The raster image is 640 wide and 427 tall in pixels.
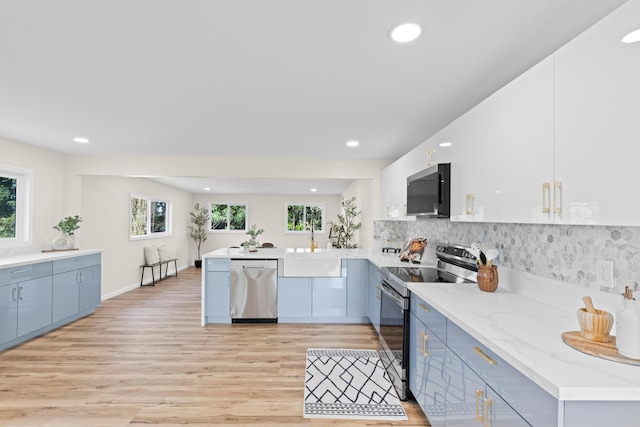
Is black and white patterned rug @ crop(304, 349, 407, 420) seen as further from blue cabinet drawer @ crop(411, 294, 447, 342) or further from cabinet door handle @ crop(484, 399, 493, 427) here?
cabinet door handle @ crop(484, 399, 493, 427)

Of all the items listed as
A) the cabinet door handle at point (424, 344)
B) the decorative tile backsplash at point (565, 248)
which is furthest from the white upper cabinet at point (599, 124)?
the cabinet door handle at point (424, 344)

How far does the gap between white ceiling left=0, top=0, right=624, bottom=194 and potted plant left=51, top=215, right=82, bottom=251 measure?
1.41 meters

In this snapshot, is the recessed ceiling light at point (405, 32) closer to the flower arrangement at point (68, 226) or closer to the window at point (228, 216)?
the flower arrangement at point (68, 226)

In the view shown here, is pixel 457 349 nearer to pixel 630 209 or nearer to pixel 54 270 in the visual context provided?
pixel 630 209

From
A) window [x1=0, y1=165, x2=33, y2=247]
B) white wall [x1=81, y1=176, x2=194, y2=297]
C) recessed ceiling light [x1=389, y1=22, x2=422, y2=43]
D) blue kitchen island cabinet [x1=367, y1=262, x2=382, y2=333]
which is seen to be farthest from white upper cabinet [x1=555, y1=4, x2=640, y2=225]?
white wall [x1=81, y1=176, x2=194, y2=297]

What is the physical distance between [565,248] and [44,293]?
482cm

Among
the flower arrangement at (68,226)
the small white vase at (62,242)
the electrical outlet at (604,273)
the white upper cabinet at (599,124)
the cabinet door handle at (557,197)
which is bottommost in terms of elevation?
the small white vase at (62,242)

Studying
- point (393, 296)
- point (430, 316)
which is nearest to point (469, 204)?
point (430, 316)

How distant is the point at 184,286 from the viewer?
6496 millimetres

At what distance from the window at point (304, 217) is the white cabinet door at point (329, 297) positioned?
577 centimetres

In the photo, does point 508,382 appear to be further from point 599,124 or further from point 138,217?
point 138,217

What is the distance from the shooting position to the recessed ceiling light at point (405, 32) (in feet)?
5.07

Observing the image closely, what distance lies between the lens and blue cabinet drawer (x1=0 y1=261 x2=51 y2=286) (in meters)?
3.23

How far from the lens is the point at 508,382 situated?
4.05 feet
